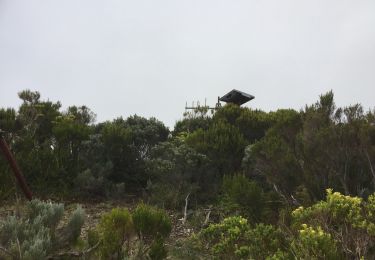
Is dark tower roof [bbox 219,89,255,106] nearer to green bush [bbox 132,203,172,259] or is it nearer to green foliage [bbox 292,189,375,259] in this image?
green bush [bbox 132,203,172,259]

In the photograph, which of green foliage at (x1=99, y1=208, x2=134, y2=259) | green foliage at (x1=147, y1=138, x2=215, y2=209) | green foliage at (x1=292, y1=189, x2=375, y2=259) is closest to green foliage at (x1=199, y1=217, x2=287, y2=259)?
green foliage at (x1=292, y1=189, x2=375, y2=259)

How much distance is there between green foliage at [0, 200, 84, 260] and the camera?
4793mm

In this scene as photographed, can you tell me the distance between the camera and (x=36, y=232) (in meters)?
5.46

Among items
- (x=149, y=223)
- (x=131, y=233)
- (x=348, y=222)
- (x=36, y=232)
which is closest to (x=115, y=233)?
(x=131, y=233)

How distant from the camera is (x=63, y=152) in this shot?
1114 cm

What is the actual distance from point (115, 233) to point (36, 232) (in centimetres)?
104

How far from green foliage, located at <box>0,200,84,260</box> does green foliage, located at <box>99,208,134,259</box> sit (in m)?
0.53

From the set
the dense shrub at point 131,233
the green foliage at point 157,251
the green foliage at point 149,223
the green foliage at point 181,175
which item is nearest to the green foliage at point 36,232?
the dense shrub at point 131,233

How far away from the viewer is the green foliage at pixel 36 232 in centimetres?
479

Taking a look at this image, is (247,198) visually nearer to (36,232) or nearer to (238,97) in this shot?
(36,232)

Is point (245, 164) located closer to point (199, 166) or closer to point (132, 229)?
point (199, 166)

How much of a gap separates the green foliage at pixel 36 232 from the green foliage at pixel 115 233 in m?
0.53

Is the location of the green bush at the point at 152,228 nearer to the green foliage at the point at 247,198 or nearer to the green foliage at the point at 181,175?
the green foliage at the point at 247,198

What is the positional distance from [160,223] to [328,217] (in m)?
2.10
